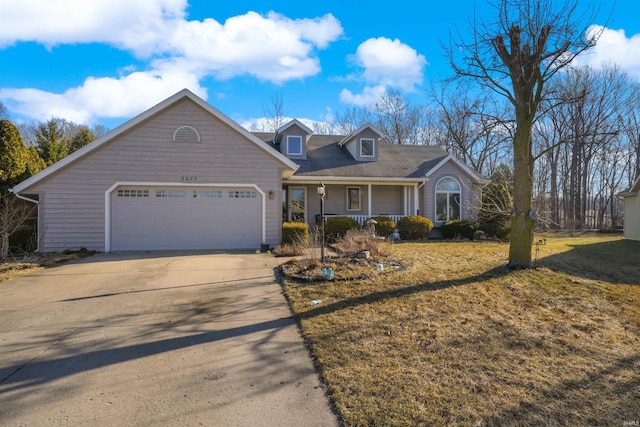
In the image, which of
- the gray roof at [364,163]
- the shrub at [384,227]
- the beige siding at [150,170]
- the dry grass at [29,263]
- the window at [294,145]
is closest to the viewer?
the dry grass at [29,263]

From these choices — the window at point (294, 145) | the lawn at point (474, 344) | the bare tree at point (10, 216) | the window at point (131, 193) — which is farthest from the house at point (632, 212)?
the bare tree at point (10, 216)

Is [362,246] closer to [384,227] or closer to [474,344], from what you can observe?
[474,344]

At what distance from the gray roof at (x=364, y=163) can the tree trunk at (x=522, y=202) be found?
895 centimetres

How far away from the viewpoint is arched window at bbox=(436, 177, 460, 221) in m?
18.3

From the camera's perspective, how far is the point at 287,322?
5.46 meters

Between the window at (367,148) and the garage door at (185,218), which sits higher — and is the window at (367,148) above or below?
above

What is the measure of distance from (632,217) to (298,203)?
1597 cm

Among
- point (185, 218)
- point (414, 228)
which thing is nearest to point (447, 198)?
point (414, 228)

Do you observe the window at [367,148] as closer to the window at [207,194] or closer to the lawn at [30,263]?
Answer: the window at [207,194]

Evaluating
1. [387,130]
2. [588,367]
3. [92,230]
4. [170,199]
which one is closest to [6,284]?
[92,230]

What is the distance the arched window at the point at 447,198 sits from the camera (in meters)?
18.3

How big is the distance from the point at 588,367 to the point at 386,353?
214cm

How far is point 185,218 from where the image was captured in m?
13.5

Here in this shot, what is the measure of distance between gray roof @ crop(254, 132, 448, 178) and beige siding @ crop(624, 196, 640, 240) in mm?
9110
